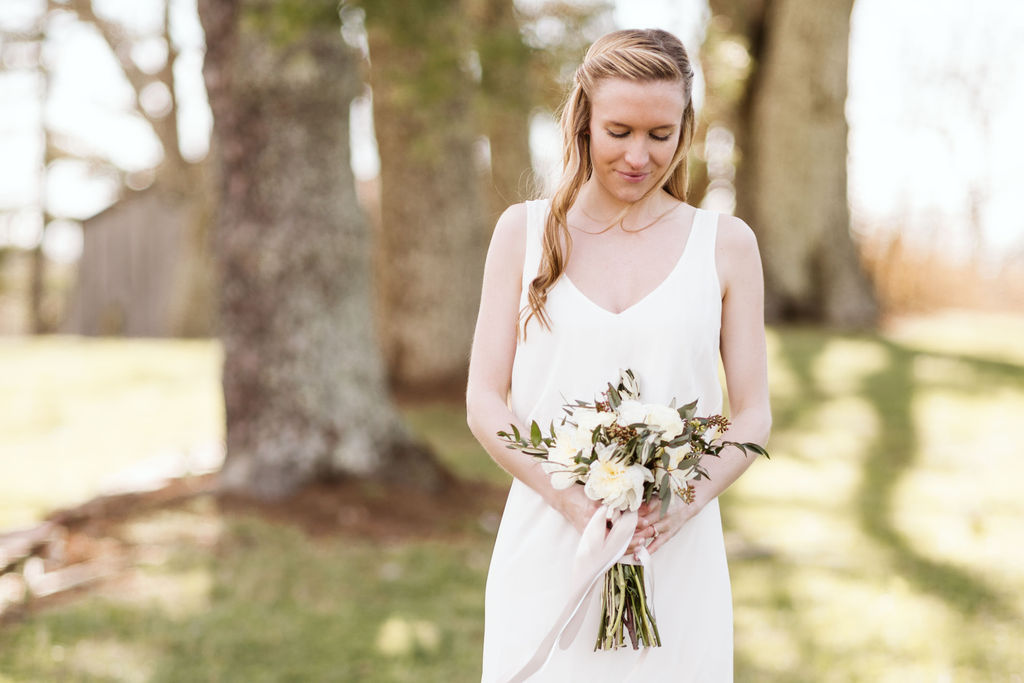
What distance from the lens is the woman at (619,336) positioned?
2209mm

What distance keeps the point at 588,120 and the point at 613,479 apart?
92cm

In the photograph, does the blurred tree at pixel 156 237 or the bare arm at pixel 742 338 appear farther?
the blurred tree at pixel 156 237

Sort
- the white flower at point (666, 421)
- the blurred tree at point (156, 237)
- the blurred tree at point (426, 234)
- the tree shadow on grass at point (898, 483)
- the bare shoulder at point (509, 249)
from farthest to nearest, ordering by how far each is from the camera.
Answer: the blurred tree at point (156, 237) < the blurred tree at point (426, 234) < the tree shadow on grass at point (898, 483) < the bare shoulder at point (509, 249) < the white flower at point (666, 421)

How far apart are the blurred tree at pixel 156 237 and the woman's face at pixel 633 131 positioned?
529 inches

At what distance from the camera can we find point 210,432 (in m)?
9.15

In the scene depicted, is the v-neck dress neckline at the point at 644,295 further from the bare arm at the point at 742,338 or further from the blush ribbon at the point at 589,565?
the blush ribbon at the point at 589,565

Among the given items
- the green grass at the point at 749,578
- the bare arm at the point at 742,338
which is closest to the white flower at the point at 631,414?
the bare arm at the point at 742,338

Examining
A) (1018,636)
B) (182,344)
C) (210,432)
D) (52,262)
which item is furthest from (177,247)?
(1018,636)

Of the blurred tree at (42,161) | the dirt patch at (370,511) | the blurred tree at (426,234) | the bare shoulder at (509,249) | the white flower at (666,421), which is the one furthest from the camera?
the blurred tree at (42,161)

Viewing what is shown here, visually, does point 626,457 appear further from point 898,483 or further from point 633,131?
point 898,483

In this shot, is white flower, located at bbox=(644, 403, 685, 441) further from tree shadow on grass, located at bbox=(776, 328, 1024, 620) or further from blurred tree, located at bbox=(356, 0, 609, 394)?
blurred tree, located at bbox=(356, 0, 609, 394)

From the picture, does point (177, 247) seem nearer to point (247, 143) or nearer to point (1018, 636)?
point (247, 143)

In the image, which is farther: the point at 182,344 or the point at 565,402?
the point at 182,344

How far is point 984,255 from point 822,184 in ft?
15.9
